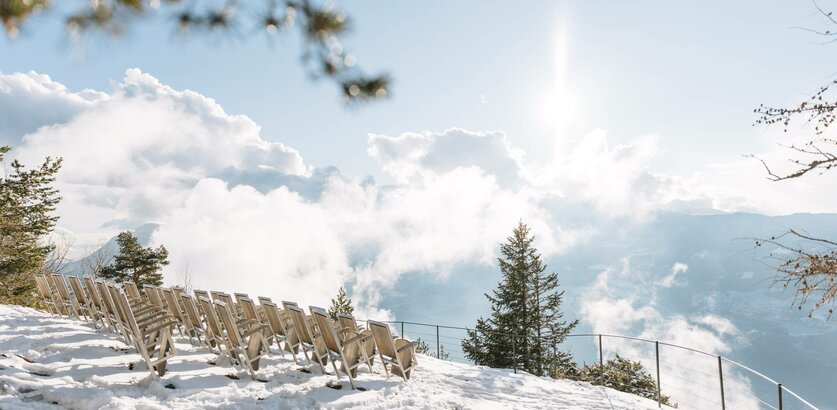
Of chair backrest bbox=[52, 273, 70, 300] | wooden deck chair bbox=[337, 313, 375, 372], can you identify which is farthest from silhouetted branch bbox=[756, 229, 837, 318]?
chair backrest bbox=[52, 273, 70, 300]

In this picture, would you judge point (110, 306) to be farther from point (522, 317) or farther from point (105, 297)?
point (522, 317)

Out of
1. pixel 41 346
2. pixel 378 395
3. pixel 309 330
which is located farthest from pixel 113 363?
pixel 378 395

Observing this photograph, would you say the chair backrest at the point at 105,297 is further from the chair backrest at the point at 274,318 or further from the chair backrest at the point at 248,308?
the chair backrest at the point at 274,318

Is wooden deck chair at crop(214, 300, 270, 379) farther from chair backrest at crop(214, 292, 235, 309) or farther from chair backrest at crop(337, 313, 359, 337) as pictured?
chair backrest at crop(214, 292, 235, 309)

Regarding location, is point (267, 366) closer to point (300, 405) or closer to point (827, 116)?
point (300, 405)

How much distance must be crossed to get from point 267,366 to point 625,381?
23.3 m

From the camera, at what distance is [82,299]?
888cm

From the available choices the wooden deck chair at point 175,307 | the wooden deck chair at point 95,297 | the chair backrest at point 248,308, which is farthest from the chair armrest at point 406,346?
the wooden deck chair at point 95,297

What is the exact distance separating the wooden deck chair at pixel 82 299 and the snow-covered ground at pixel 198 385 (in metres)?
0.31

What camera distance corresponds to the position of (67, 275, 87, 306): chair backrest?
8406 mm

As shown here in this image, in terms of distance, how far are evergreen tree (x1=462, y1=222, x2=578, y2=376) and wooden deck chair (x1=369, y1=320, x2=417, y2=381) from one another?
19922 millimetres

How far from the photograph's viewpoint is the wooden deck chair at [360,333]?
634 centimetres

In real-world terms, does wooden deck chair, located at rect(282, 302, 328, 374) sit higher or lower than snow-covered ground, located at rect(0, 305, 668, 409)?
higher

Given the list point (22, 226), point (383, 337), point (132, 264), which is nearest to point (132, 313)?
point (383, 337)
